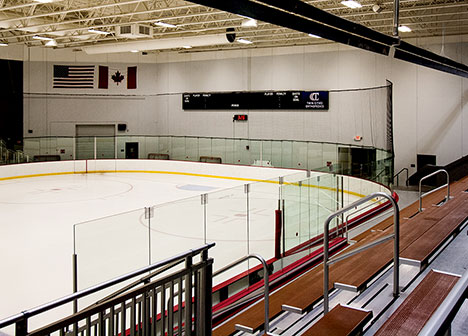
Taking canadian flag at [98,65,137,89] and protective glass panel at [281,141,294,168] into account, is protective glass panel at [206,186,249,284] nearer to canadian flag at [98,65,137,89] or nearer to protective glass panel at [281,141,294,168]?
protective glass panel at [281,141,294,168]

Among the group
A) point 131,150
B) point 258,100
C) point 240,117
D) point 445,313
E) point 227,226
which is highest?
point 258,100

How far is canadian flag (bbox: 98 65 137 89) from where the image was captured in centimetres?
2308

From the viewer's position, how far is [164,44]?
1827 cm

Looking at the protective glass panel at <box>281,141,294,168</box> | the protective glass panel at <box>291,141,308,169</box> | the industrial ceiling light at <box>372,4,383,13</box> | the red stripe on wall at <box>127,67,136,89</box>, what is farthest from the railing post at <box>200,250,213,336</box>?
the red stripe on wall at <box>127,67,136,89</box>

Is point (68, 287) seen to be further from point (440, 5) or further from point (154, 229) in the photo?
point (440, 5)

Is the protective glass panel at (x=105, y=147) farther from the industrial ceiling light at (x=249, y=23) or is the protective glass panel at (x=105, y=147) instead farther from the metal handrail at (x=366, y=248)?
the metal handrail at (x=366, y=248)

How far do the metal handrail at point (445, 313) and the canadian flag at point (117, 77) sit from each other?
23256mm

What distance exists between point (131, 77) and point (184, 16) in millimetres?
9909

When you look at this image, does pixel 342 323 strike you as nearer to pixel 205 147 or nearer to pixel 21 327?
pixel 21 327

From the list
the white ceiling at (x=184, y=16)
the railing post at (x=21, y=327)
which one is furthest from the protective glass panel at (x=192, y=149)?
the railing post at (x=21, y=327)

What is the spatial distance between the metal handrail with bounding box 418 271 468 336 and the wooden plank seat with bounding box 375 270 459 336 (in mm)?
1561

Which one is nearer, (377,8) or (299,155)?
(377,8)

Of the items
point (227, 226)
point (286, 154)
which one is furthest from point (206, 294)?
Result: point (286, 154)

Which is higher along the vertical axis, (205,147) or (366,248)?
(205,147)
